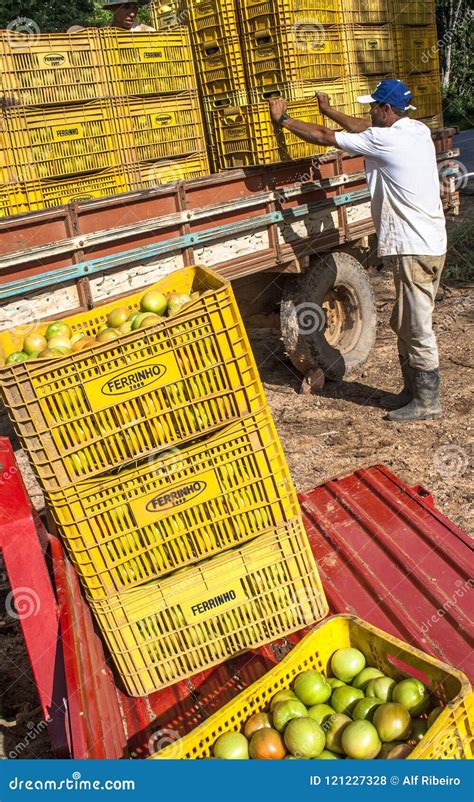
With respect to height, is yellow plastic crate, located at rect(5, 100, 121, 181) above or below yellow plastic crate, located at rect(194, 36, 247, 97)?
below

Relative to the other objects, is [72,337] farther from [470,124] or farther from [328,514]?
[470,124]

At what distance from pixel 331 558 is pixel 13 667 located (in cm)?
186

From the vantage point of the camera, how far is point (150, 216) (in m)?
5.34

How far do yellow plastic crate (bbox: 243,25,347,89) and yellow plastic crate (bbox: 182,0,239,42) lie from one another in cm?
20

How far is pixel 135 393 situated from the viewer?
2.69 m

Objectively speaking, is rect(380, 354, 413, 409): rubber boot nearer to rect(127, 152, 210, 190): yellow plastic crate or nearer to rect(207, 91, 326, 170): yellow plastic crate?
rect(207, 91, 326, 170): yellow plastic crate

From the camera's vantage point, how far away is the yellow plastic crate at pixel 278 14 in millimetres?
5898

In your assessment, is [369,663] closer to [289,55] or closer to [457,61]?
[289,55]

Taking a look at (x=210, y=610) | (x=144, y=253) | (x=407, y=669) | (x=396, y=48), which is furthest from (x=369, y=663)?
(x=396, y=48)

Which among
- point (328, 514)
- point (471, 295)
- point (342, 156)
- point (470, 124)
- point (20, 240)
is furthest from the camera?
point (470, 124)

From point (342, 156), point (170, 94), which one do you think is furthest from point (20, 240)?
point (342, 156)

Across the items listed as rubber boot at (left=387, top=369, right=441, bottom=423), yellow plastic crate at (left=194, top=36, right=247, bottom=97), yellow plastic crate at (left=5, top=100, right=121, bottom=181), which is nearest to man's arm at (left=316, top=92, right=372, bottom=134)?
yellow plastic crate at (left=194, top=36, right=247, bottom=97)

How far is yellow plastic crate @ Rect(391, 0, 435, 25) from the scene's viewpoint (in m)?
7.27

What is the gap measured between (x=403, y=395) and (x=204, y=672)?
414 centimetres
